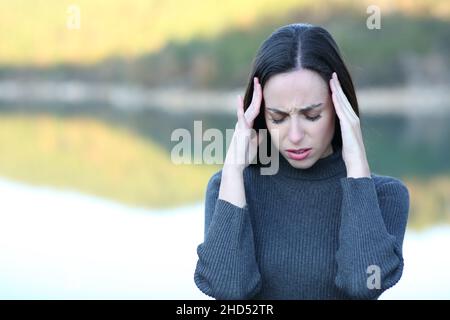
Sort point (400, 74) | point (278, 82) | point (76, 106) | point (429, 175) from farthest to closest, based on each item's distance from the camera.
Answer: point (76, 106)
point (400, 74)
point (429, 175)
point (278, 82)

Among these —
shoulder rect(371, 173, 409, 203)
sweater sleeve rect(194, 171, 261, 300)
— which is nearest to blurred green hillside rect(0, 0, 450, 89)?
shoulder rect(371, 173, 409, 203)

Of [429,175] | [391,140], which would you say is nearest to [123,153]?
[391,140]

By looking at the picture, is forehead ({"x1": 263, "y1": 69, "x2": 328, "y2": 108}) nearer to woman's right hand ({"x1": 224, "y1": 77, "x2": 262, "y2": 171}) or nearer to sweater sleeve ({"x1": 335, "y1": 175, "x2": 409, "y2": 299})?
woman's right hand ({"x1": 224, "y1": 77, "x2": 262, "y2": 171})

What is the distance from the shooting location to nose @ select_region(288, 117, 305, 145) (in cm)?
116

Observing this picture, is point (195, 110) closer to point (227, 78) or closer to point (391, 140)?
point (227, 78)

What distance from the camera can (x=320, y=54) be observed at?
1.18 metres

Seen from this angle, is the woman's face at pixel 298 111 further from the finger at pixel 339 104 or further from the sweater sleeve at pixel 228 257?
the sweater sleeve at pixel 228 257

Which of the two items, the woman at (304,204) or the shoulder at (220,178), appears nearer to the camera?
the woman at (304,204)

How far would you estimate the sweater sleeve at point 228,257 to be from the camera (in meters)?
1.16

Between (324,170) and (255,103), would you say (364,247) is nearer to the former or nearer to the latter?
(324,170)

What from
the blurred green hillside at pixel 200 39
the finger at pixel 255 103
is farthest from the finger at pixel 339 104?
the blurred green hillside at pixel 200 39

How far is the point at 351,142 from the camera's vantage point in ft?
3.92

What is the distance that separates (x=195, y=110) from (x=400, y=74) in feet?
9.93

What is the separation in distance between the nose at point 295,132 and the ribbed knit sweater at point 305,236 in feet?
0.34
